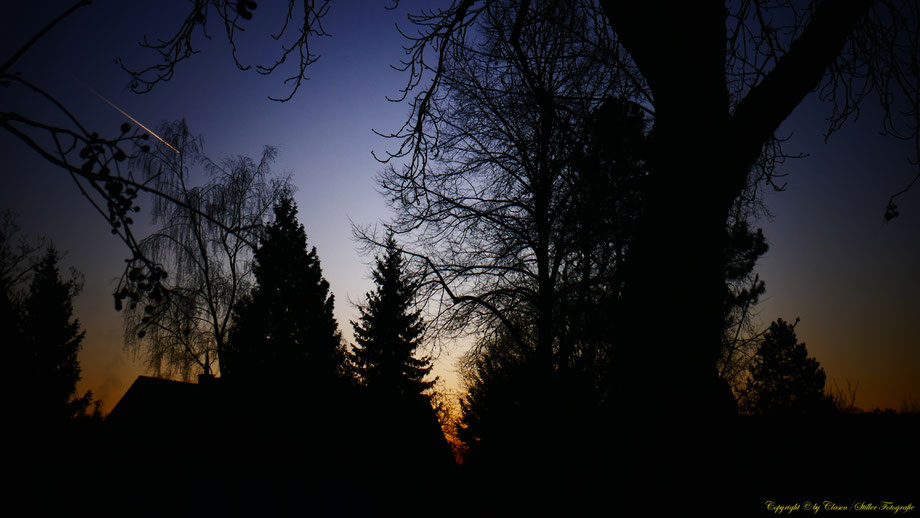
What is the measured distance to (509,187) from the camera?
9.27 metres

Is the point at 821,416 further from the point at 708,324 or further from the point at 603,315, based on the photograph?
the point at 708,324

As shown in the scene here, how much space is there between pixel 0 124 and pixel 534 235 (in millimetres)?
8511

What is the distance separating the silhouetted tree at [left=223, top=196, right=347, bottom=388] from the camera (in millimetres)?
20109

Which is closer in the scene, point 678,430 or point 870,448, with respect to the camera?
point 678,430

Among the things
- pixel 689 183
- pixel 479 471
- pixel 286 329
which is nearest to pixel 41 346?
pixel 689 183

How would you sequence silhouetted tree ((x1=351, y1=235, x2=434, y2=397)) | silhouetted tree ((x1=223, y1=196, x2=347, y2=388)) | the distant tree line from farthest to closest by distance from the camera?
silhouetted tree ((x1=351, y1=235, x2=434, y2=397)) < silhouetted tree ((x1=223, y1=196, x2=347, y2=388)) < the distant tree line

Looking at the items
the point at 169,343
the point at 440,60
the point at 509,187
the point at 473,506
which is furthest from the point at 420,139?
the point at 169,343

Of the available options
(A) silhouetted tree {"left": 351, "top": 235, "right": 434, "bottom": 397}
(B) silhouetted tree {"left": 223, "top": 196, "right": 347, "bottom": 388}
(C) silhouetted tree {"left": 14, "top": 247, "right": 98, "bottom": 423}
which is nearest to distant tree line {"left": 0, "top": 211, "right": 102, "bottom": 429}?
(C) silhouetted tree {"left": 14, "top": 247, "right": 98, "bottom": 423}

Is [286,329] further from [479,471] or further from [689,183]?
[689,183]

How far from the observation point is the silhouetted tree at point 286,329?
66.0 ft

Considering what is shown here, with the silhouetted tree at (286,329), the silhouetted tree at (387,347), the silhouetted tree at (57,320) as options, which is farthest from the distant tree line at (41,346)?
the silhouetted tree at (387,347)

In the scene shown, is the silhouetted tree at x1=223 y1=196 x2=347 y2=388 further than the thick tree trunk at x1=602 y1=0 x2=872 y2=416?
Yes

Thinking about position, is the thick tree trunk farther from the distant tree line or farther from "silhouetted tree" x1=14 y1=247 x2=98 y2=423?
"silhouetted tree" x1=14 y1=247 x2=98 y2=423

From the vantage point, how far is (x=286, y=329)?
20828 millimetres
